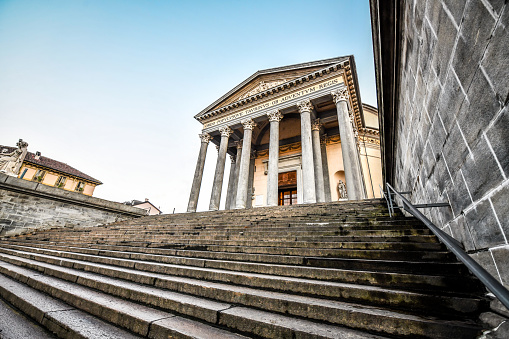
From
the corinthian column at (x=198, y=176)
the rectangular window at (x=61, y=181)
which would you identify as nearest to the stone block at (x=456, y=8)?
the corinthian column at (x=198, y=176)

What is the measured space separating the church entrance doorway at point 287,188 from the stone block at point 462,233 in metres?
12.3

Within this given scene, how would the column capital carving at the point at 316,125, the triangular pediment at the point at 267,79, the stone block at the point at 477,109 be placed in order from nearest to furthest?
the stone block at the point at 477,109 → the triangular pediment at the point at 267,79 → the column capital carving at the point at 316,125

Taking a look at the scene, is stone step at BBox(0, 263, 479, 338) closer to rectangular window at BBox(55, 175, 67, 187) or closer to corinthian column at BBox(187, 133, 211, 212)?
corinthian column at BBox(187, 133, 211, 212)

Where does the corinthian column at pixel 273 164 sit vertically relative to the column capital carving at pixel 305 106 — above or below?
below

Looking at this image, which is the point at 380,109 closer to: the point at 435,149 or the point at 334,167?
the point at 435,149

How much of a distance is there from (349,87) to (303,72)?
277 centimetres

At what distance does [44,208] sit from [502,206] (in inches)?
527

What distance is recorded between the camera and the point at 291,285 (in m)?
1.90

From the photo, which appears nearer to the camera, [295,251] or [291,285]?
[291,285]

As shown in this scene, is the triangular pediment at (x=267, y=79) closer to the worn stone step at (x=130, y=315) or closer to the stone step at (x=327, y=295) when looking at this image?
the stone step at (x=327, y=295)

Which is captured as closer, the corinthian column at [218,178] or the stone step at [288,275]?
the stone step at [288,275]

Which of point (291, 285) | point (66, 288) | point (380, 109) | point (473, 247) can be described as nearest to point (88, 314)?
point (66, 288)

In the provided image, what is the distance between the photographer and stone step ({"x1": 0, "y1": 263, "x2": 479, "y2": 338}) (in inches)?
47.6

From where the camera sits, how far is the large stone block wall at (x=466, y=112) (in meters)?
1.12
